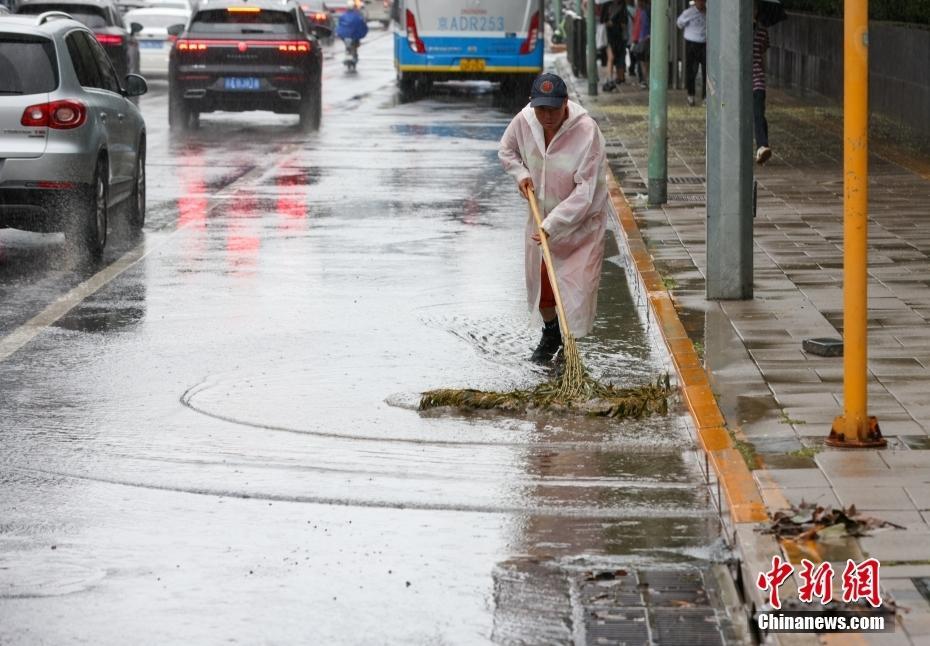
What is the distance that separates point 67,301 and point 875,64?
1731 cm

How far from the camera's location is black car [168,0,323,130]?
84.7 ft

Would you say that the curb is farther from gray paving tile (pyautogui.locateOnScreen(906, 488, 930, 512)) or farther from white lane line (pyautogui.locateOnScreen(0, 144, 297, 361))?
white lane line (pyautogui.locateOnScreen(0, 144, 297, 361))

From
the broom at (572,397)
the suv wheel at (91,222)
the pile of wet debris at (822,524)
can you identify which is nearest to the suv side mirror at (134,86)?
the suv wheel at (91,222)

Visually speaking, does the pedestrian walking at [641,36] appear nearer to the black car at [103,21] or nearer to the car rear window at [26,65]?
the black car at [103,21]

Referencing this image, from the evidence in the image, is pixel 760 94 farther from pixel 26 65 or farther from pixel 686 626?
pixel 686 626

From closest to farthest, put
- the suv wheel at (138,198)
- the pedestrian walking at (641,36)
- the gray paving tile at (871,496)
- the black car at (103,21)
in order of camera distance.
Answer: the gray paving tile at (871,496) < the suv wheel at (138,198) < the black car at (103,21) < the pedestrian walking at (641,36)

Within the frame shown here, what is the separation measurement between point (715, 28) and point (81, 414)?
193 inches

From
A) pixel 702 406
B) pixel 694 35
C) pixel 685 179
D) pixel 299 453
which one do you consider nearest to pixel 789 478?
pixel 702 406

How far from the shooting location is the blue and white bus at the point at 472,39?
108 ft

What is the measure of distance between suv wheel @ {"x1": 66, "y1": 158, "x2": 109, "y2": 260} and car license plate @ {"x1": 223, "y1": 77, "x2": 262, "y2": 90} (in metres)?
11.8

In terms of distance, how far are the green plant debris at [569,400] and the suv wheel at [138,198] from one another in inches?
287

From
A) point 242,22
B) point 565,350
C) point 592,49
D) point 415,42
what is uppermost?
point 242,22

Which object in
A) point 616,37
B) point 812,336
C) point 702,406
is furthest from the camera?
point 616,37

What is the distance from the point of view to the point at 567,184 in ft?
32.1
